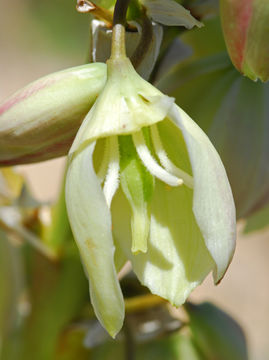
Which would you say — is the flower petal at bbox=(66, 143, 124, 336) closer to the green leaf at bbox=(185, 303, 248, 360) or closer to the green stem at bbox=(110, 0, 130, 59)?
the green stem at bbox=(110, 0, 130, 59)

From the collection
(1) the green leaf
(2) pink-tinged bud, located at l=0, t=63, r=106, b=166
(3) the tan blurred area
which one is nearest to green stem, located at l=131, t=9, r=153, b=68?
(2) pink-tinged bud, located at l=0, t=63, r=106, b=166

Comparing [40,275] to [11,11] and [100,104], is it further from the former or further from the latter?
[11,11]

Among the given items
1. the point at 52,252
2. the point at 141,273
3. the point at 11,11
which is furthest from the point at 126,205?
the point at 11,11

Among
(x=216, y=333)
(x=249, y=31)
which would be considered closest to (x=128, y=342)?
(x=216, y=333)

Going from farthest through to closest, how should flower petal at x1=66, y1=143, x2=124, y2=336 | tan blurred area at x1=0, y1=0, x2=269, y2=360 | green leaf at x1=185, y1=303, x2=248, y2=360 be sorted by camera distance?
tan blurred area at x1=0, y1=0, x2=269, y2=360 < green leaf at x1=185, y1=303, x2=248, y2=360 < flower petal at x1=66, y1=143, x2=124, y2=336

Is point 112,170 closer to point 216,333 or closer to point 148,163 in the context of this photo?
point 148,163

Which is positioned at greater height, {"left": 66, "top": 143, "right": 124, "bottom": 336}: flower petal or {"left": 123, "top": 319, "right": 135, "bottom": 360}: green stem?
{"left": 66, "top": 143, "right": 124, "bottom": 336}: flower petal

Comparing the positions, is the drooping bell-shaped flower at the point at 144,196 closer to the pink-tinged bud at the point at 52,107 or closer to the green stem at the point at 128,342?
the pink-tinged bud at the point at 52,107

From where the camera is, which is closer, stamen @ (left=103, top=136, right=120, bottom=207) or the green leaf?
stamen @ (left=103, top=136, right=120, bottom=207)
